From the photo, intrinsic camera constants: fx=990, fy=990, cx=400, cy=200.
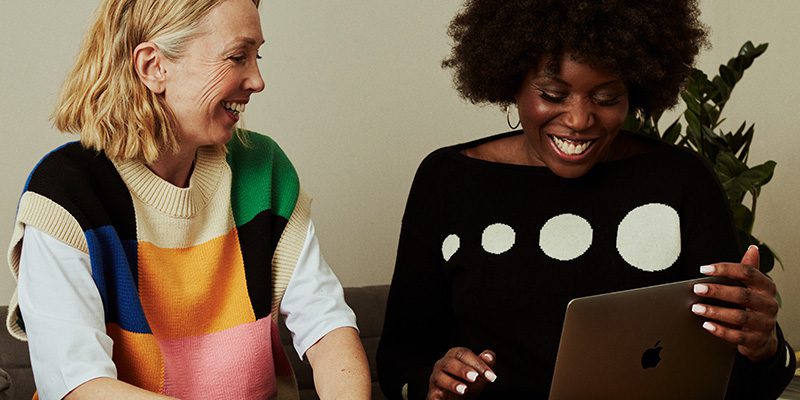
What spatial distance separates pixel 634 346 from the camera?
1.46m

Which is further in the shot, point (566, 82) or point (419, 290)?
point (419, 290)

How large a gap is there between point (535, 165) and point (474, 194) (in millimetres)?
131

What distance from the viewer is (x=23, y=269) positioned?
1.47 meters

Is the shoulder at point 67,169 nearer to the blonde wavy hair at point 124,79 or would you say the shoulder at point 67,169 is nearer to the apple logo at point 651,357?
the blonde wavy hair at point 124,79

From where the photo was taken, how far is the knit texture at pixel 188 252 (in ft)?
4.93

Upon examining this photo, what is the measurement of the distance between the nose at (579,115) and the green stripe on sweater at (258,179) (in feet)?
1.64

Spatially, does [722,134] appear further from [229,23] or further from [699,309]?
[229,23]

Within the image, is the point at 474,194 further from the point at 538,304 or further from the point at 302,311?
the point at 302,311

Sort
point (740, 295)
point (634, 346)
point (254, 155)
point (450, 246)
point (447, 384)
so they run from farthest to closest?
point (450, 246), point (254, 155), point (447, 384), point (740, 295), point (634, 346)

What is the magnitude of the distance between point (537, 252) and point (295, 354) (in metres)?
0.82

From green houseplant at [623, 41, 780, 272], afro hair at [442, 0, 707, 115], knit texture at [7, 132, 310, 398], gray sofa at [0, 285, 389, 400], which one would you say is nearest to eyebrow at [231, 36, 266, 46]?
knit texture at [7, 132, 310, 398]

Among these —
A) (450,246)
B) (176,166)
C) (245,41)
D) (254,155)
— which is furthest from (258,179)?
(450,246)

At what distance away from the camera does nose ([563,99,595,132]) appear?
→ 5.62 ft

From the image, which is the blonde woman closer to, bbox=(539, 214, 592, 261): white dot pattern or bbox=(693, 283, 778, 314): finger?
bbox=(539, 214, 592, 261): white dot pattern
